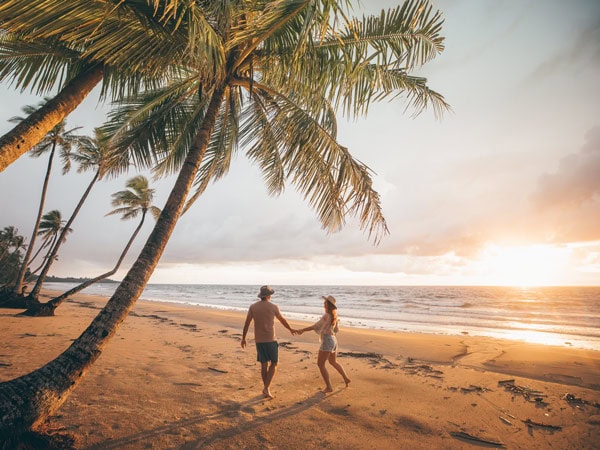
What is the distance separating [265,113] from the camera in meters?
5.86

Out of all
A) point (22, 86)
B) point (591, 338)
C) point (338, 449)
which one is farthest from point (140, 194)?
point (591, 338)

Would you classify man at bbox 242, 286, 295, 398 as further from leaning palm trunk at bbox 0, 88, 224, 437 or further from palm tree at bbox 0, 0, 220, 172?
palm tree at bbox 0, 0, 220, 172

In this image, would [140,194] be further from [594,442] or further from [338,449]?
[594,442]

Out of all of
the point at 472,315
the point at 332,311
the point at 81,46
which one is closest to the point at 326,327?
the point at 332,311

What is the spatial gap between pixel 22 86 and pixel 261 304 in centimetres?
505

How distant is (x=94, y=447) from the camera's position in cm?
299

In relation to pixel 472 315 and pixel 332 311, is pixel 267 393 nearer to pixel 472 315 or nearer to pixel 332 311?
pixel 332 311

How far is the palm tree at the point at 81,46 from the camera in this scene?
2.84 metres

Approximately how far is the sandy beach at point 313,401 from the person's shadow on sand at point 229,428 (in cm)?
1

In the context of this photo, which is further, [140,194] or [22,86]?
[140,194]

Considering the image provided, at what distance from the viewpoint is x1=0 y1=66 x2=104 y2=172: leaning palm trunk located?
3020mm

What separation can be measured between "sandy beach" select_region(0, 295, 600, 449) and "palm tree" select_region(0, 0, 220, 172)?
339 centimetres

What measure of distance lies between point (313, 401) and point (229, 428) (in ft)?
4.74

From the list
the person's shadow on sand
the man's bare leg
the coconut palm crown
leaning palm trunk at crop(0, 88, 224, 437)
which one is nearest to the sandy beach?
the person's shadow on sand
